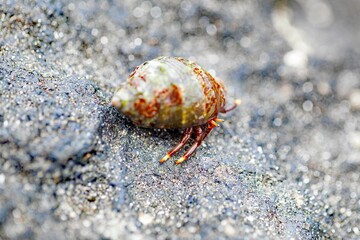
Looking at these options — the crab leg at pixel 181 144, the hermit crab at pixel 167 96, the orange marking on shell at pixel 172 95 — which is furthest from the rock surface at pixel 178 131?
the orange marking on shell at pixel 172 95

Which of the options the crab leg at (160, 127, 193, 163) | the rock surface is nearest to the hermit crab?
the crab leg at (160, 127, 193, 163)

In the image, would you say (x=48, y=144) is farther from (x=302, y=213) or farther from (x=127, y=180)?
(x=302, y=213)

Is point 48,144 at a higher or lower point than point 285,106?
higher

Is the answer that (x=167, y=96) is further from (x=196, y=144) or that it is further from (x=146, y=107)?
(x=196, y=144)

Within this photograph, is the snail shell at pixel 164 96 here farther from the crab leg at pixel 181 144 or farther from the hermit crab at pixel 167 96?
the crab leg at pixel 181 144

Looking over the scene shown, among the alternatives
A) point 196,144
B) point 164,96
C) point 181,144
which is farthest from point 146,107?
point 196,144

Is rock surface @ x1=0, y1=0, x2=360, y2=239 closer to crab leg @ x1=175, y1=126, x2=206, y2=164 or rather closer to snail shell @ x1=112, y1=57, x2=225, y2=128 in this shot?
crab leg @ x1=175, y1=126, x2=206, y2=164

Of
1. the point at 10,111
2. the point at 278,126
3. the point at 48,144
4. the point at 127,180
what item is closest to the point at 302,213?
the point at 278,126
